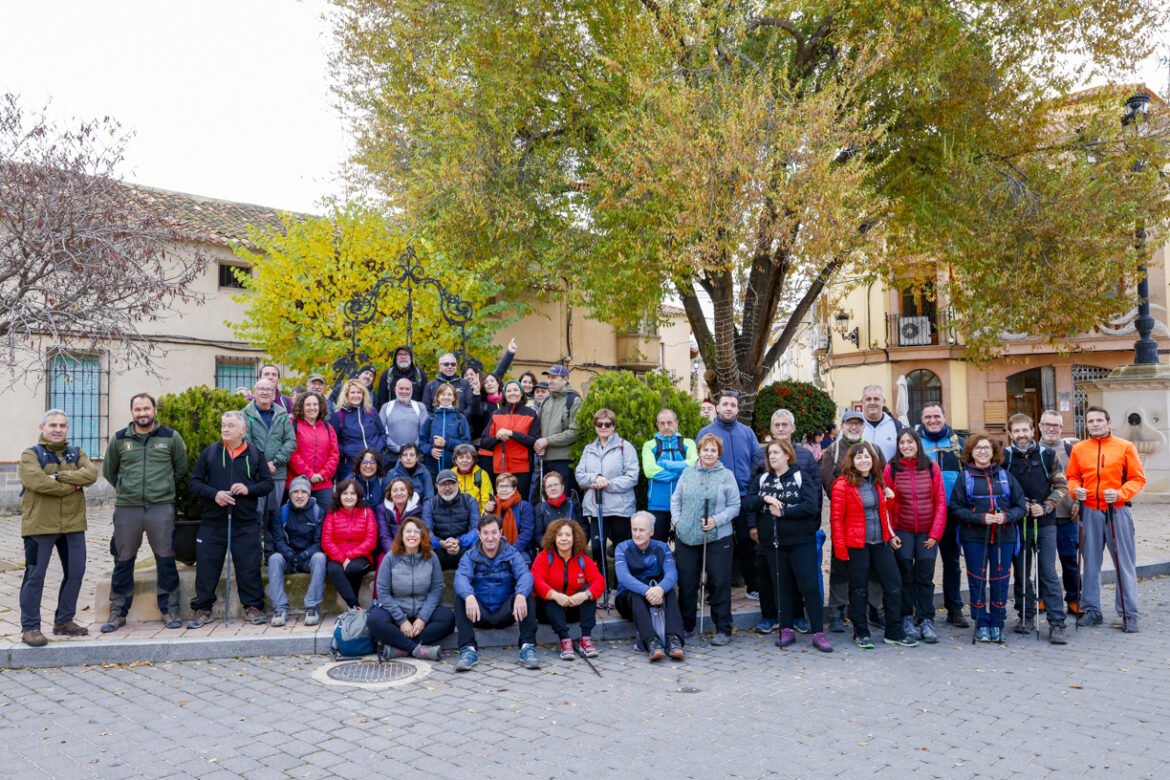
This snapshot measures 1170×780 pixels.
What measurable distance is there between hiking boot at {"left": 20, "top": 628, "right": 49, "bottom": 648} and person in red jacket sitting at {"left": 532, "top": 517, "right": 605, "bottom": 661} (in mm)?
3779

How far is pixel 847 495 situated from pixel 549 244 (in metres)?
7.41

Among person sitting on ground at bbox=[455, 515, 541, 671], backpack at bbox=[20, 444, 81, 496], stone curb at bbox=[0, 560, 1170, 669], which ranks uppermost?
backpack at bbox=[20, 444, 81, 496]

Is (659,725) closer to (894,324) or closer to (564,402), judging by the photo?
(564,402)

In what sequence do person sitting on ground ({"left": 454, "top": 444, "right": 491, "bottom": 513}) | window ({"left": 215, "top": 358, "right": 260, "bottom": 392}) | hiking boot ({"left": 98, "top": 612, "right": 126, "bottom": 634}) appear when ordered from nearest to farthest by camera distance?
hiking boot ({"left": 98, "top": 612, "right": 126, "bottom": 634}), person sitting on ground ({"left": 454, "top": 444, "right": 491, "bottom": 513}), window ({"left": 215, "top": 358, "right": 260, "bottom": 392})

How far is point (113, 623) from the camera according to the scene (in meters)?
6.99

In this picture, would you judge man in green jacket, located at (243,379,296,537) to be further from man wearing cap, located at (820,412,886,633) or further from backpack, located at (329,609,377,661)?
man wearing cap, located at (820,412,886,633)

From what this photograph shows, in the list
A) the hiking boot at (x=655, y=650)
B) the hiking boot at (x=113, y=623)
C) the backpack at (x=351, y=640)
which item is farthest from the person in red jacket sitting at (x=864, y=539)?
the hiking boot at (x=113, y=623)

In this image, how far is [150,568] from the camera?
7.86 metres

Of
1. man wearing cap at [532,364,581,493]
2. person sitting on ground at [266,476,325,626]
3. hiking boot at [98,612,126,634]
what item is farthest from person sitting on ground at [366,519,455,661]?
hiking boot at [98,612,126,634]

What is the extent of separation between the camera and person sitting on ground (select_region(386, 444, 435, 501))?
7785 mm

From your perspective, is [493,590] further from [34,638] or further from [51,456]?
[51,456]

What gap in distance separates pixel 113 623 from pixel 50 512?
1.09 metres

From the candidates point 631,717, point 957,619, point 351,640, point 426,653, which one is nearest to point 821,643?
point 957,619

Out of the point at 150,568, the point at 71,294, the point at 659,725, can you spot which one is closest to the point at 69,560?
the point at 150,568
